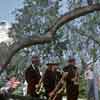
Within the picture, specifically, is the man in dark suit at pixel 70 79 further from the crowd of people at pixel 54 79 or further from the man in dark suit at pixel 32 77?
the man in dark suit at pixel 32 77

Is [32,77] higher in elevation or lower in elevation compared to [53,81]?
higher

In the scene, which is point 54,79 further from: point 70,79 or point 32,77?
point 32,77

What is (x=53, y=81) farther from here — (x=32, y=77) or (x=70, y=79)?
(x=32, y=77)

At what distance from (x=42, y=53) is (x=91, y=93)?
13665 millimetres

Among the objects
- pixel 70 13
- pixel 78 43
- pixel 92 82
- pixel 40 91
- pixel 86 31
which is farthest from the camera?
pixel 78 43

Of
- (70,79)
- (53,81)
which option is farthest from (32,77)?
(70,79)

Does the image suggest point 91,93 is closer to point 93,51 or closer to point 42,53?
point 93,51

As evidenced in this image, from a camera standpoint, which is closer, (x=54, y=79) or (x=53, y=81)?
(x=54, y=79)

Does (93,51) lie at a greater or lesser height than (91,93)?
greater

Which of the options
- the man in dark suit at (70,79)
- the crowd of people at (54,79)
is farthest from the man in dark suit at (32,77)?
the man in dark suit at (70,79)

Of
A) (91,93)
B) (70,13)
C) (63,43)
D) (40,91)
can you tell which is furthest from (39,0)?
(70,13)

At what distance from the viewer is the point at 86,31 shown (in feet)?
96.9

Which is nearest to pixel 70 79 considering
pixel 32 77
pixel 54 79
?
pixel 54 79

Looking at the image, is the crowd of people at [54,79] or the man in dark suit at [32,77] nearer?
the crowd of people at [54,79]
